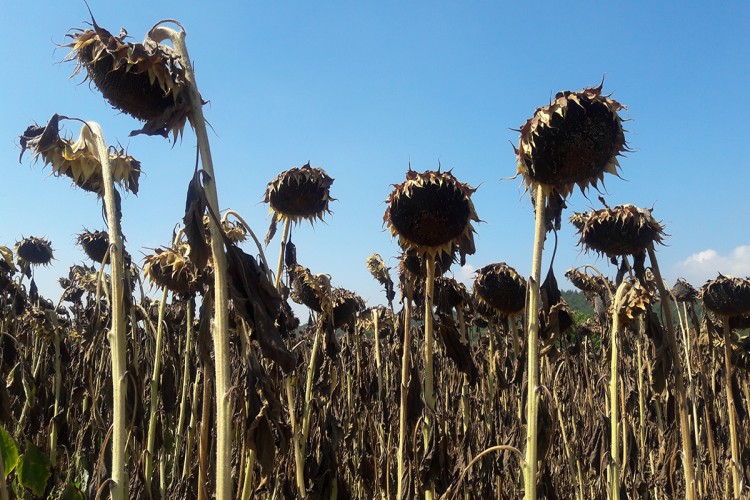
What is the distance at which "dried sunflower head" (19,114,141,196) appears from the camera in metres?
2.29

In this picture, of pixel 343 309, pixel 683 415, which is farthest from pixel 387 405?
pixel 683 415

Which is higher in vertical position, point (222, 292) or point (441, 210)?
point (441, 210)

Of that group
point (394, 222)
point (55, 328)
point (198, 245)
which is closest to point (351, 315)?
point (394, 222)

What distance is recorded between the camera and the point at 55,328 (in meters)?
5.17

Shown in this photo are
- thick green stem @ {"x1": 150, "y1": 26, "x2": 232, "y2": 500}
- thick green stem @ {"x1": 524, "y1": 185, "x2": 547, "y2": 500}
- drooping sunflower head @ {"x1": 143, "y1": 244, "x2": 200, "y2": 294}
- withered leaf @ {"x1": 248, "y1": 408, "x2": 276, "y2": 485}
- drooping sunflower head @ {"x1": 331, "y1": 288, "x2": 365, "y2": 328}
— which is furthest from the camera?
drooping sunflower head @ {"x1": 331, "y1": 288, "x2": 365, "y2": 328}

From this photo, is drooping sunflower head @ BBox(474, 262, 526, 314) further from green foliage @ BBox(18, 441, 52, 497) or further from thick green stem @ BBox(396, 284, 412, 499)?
green foliage @ BBox(18, 441, 52, 497)

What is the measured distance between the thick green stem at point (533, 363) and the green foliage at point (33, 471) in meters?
1.75

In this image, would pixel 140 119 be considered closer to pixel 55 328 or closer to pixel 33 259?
pixel 55 328

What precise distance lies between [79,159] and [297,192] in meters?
1.48

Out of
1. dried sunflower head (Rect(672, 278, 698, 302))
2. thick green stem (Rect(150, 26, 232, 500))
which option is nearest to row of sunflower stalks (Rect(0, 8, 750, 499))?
thick green stem (Rect(150, 26, 232, 500))

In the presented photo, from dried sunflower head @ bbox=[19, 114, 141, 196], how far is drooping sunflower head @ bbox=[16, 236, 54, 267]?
5.41 meters

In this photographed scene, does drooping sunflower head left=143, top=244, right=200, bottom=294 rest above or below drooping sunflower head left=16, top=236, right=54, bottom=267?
below

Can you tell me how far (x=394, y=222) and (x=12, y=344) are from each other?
3.69 meters

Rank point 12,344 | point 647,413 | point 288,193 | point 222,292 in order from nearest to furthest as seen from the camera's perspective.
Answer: point 222,292 < point 288,193 < point 12,344 < point 647,413
